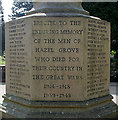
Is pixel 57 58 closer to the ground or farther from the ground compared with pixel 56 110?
farther from the ground

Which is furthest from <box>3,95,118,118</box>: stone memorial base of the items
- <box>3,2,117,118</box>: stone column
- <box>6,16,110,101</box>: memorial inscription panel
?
<box>6,16,110,101</box>: memorial inscription panel

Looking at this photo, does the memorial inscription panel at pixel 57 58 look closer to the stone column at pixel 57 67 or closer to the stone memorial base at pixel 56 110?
the stone column at pixel 57 67

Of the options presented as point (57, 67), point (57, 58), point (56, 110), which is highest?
point (57, 58)

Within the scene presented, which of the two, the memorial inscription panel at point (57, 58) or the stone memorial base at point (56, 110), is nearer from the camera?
the stone memorial base at point (56, 110)

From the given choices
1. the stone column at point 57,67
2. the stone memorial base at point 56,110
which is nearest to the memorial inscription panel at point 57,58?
the stone column at point 57,67

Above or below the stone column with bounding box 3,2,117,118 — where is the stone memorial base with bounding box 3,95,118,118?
below

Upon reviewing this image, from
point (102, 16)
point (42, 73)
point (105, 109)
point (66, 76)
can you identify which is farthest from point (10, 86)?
point (102, 16)

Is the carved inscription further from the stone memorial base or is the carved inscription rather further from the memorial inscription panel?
the stone memorial base

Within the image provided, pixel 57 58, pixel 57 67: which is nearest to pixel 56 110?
pixel 57 67

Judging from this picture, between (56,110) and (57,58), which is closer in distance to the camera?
(56,110)

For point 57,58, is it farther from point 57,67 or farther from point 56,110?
point 56,110

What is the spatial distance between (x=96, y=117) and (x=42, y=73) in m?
1.46

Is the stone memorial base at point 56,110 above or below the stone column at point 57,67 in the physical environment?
below

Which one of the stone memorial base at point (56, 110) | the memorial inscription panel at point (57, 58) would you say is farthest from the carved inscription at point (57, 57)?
the stone memorial base at point (56, 110)
